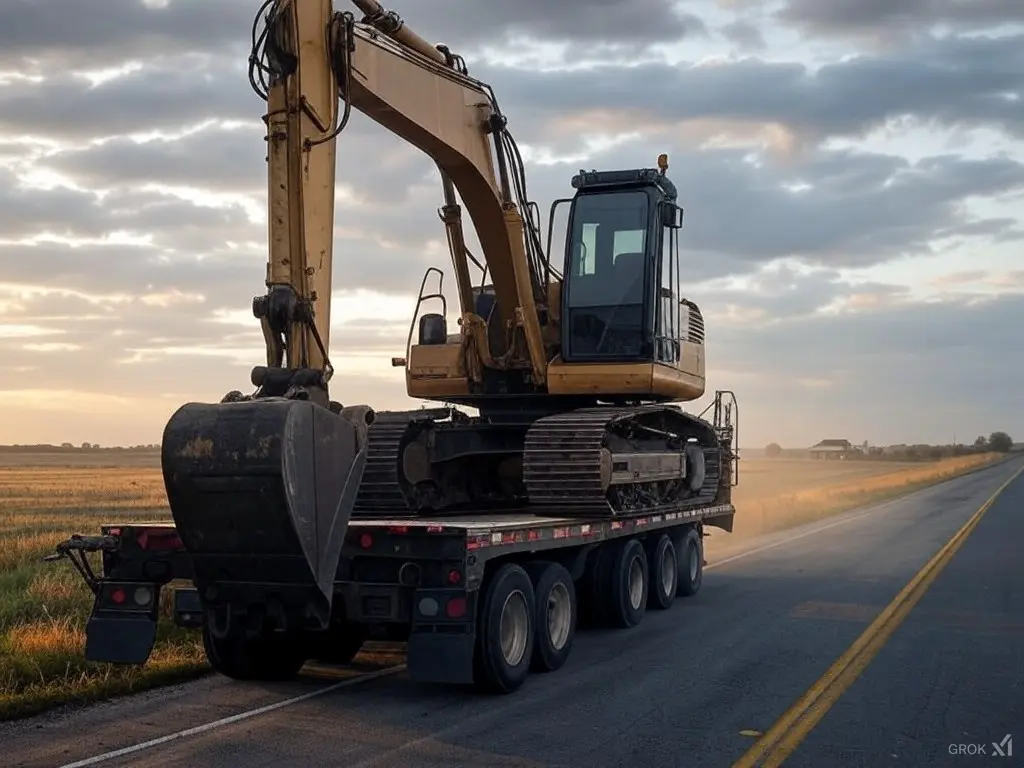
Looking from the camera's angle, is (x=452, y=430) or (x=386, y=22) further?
(x=452, y=430)

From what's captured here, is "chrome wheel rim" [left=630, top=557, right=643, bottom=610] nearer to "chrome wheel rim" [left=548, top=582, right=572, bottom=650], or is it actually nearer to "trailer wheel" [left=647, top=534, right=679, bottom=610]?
"trailer wheel" [left=647, top=534, right=679, bottom=610]

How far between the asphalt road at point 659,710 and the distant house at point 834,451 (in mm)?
143968

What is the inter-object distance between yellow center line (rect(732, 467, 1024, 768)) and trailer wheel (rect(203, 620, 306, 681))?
4180 mm

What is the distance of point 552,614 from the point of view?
10.7 meters

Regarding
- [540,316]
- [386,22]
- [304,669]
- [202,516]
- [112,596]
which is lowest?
[304,669]

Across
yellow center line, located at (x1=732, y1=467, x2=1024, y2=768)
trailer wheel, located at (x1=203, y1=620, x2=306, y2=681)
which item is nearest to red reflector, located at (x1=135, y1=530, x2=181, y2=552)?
trailer wheel, located at (x1=203, y1=620, x2=306, y2=681)

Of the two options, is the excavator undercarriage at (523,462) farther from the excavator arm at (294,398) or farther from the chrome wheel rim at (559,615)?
the excavator arm at (294,398)

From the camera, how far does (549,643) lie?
10.2 m

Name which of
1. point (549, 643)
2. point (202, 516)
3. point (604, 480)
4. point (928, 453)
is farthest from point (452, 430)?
point (928, 453)

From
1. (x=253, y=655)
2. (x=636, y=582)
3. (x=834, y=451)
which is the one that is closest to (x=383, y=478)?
(x=253, y=655)

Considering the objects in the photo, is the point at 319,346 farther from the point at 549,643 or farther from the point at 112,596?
the point at 549,643

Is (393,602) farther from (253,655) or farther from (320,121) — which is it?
(320,121)

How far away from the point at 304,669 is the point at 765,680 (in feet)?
13.4

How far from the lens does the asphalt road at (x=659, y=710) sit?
296 inches
